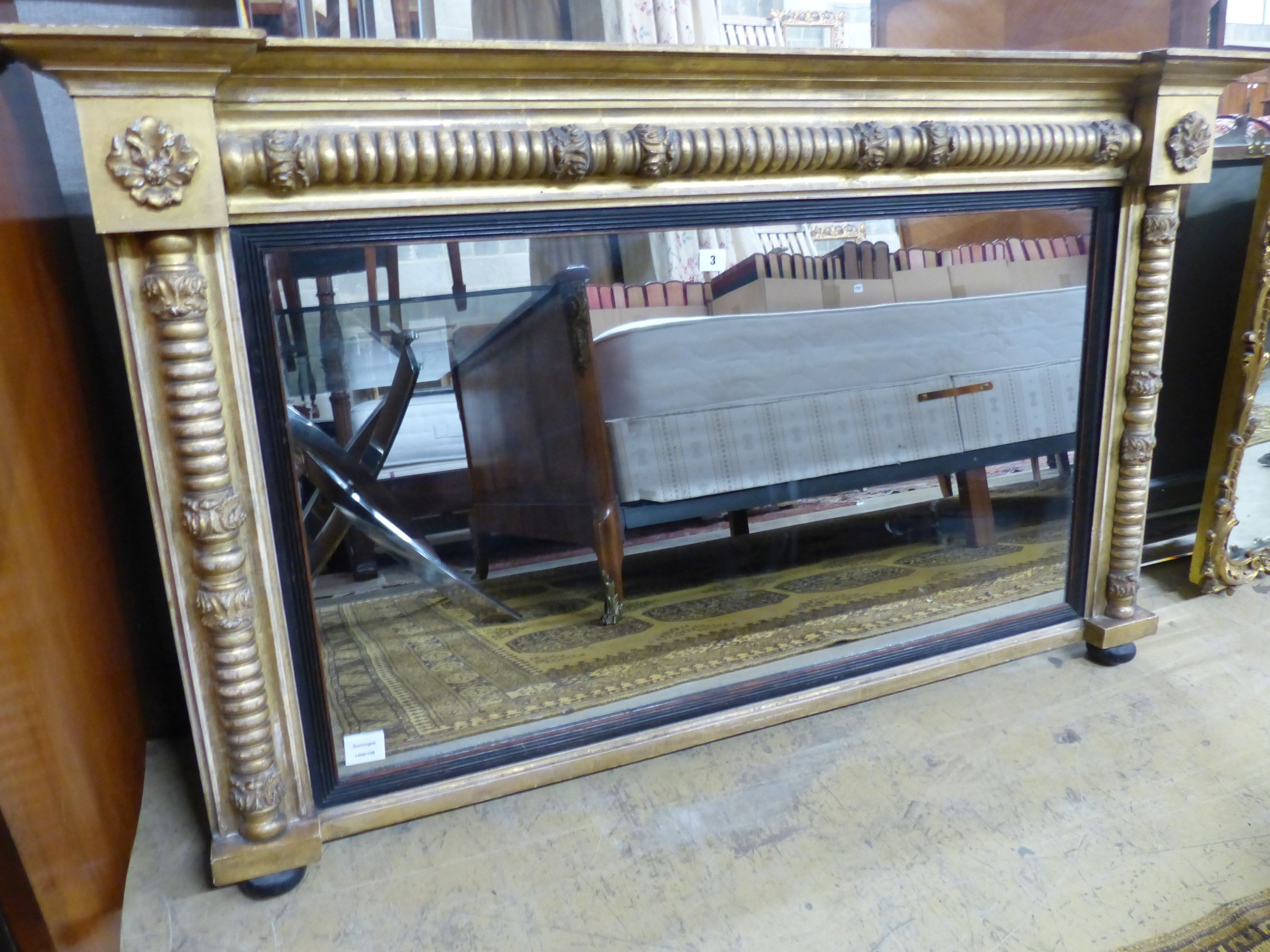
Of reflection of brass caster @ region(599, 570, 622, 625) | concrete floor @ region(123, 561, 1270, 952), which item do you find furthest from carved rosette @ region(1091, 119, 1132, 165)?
reflection of brass caster @ region(599, 570, 622, 625)

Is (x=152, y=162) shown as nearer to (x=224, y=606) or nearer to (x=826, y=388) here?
(x=224, y=606)

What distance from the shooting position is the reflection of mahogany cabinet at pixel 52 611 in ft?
1.99

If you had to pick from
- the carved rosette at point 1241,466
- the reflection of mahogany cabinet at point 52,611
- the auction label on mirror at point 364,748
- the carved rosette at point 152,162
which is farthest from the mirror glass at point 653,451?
the carved rosette at point 1241,466

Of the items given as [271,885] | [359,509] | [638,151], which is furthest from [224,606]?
[638,151]

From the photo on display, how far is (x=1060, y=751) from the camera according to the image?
3.44ft

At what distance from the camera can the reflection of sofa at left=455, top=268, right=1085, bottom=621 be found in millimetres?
1021

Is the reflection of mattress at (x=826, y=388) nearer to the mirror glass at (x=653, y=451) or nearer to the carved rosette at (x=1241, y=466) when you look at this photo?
the mirror glass at (x=653, y=451)

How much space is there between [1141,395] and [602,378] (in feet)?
2.79

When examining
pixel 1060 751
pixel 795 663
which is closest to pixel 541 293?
pixel 795 663

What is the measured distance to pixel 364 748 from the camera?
3.15ft

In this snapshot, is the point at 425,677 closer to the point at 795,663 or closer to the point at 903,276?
the point at 795,663

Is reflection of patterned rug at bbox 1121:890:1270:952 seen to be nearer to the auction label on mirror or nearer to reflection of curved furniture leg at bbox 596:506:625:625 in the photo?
reflection of curved furniture leg at bbox 596:506:625:625

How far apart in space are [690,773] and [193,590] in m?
0.65

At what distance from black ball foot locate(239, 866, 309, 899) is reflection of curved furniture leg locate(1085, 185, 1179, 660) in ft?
4.09
